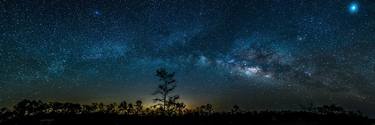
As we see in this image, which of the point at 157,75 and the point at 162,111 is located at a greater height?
the point at 157,75

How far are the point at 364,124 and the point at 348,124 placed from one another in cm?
283

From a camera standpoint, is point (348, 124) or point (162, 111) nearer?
point (348, 124)

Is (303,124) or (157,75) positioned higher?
(157,75)

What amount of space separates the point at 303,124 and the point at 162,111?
2907cm

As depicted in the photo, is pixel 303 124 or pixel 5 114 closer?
pixel 303 124

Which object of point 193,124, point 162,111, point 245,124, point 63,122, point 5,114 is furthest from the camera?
point 5,114

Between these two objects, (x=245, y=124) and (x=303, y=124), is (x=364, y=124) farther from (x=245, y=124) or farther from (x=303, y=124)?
(x=245, y=124)

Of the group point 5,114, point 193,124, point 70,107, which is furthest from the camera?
point 70,107

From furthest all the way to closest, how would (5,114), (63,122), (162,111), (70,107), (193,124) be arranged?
(70,107) → (5,114) → (162,111) → (193,124) → (63,122)

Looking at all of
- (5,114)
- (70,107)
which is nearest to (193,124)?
(5,114)

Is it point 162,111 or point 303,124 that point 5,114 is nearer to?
point 162,111

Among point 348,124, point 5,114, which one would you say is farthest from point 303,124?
point 5,114

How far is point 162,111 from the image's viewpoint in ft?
194

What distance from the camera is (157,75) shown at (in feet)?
200
